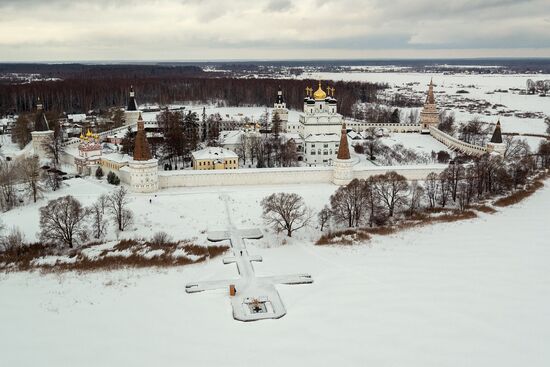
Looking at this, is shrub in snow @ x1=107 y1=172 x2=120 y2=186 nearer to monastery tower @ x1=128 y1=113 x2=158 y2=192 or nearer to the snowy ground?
monastery tower @ x1=128 y1=113 x2=158 y2=192

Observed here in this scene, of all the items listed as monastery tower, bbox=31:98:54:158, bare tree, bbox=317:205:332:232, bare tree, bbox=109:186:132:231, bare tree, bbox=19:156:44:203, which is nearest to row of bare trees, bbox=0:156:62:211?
bare tree, bbox=19:156:44:203

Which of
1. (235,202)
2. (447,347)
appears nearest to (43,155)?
(235,202)

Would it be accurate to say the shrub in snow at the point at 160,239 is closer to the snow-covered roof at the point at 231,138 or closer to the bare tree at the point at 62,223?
the bare tree at the point at 62,223

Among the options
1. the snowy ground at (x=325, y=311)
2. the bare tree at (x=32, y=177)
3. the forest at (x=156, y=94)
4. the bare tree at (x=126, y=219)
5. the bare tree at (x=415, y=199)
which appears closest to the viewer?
the snowy ground at (x=325, y=311)

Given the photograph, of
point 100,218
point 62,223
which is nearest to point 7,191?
point 62,223

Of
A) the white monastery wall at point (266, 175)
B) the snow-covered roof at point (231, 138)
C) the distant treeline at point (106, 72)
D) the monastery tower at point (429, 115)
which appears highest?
the distant treeline at point (106, 72)

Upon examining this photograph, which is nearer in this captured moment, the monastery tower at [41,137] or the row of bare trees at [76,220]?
the row of bare trees at [76,220]

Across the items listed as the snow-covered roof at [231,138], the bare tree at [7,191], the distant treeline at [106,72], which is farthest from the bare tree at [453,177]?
the distant treeline at [106,72]
